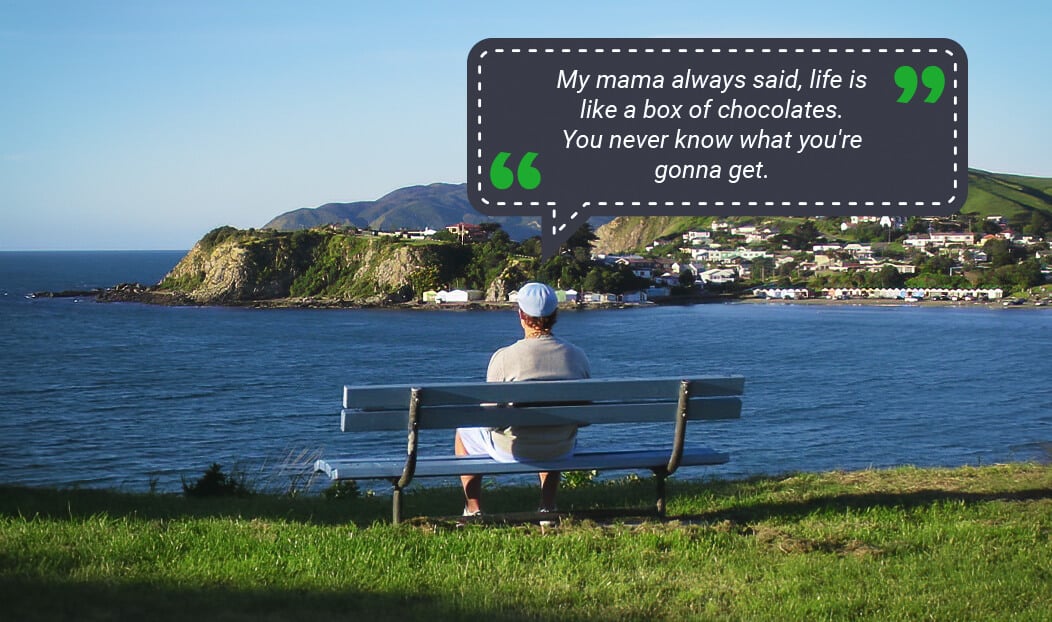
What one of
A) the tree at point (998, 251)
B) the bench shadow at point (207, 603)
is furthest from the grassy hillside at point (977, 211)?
the bench shadow at point (207, 603)

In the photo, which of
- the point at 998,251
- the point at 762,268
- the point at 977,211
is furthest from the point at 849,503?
the point at 977,211

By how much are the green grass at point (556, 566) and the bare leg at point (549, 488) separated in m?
0.28

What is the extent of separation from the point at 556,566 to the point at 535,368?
1220mm

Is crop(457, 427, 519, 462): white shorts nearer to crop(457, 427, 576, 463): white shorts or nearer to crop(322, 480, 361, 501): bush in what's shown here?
crop(457, 427, 576, 463): white shorts

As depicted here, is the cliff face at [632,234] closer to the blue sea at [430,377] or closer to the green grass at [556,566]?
the blue sea at [430,377]

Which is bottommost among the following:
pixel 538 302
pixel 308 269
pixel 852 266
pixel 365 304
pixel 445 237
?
pixel 365 304

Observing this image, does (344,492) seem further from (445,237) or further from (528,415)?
(445,237)

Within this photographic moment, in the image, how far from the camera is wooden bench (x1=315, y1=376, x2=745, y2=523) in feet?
16.4

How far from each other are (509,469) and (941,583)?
203 cm

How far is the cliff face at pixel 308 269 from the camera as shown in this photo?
107375mm

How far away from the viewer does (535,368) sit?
525 cm

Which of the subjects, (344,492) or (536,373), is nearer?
(536,373)

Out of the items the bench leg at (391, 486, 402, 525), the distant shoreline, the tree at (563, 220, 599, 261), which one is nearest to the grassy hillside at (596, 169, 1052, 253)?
the distant shoreline

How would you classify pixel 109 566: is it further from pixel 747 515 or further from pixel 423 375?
pixel 423 375
